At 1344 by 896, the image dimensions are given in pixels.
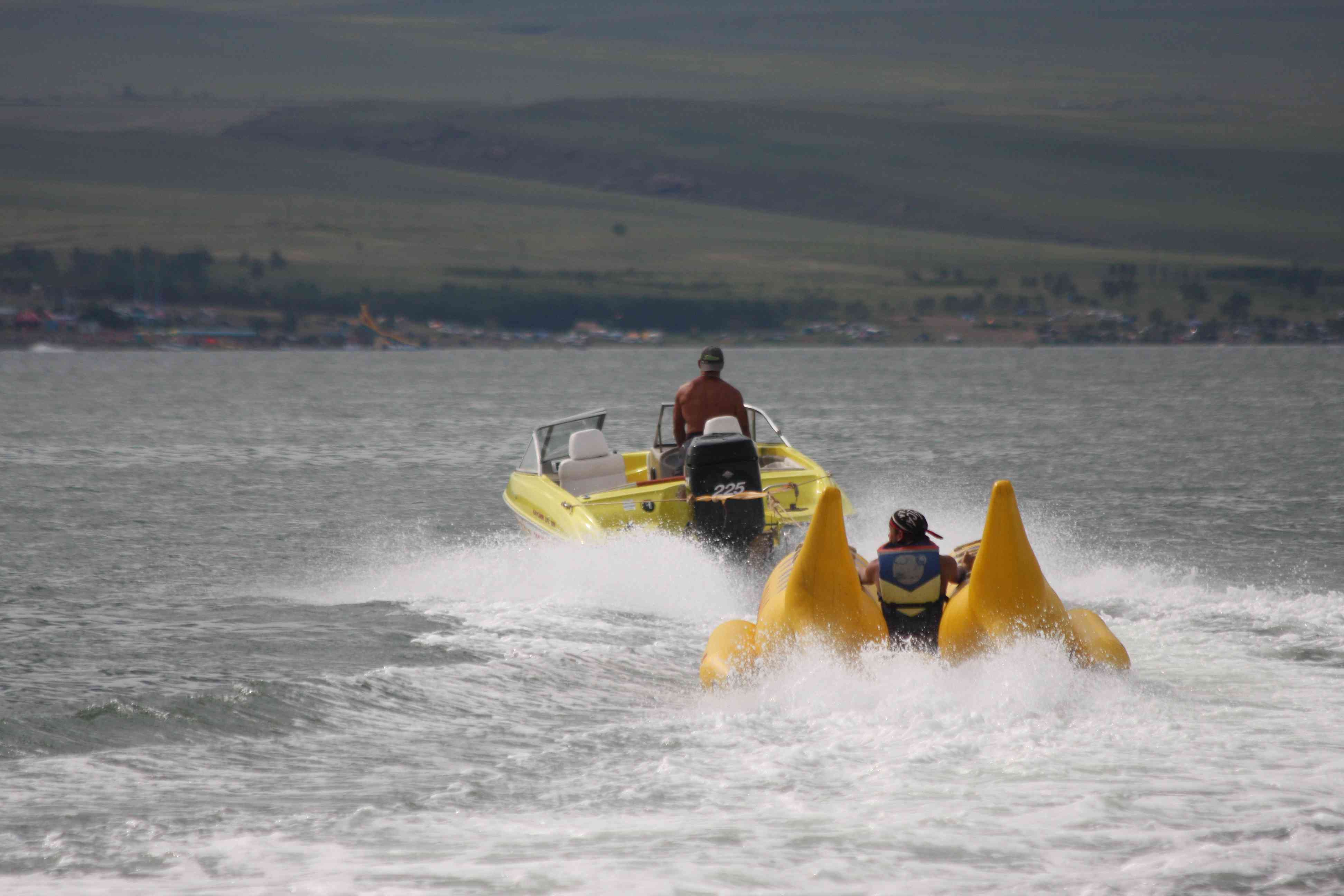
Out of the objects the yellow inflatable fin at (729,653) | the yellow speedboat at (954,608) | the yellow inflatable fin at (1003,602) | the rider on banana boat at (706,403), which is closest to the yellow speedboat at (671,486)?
the rider on banana boat at (706,403)

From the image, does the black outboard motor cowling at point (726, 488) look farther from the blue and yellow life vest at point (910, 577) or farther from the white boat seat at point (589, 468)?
the blue and yellow life vest at point (910, 577)

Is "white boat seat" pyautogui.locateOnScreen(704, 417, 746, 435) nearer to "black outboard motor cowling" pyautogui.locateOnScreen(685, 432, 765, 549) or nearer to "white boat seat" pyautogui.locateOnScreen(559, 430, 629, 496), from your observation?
"black outboard motor cowling" pyautogui.locateOnScreen(685, 432, 765, 549)

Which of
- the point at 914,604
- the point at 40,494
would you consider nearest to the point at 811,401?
the point at 40,494

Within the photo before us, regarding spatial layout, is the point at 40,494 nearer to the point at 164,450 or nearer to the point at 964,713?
the point at 164,450

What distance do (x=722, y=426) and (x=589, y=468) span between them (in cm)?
208

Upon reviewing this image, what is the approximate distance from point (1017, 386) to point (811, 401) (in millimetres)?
26312

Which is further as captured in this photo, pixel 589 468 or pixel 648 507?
pixel 589 468

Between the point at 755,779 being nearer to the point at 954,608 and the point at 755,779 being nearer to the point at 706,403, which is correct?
the point at 954,608

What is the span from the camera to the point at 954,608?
991 centimetres

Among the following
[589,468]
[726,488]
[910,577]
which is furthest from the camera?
[589,468]

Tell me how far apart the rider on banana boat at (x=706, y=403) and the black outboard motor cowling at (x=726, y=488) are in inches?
59.8

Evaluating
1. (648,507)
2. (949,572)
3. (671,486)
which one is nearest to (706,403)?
(671,486)

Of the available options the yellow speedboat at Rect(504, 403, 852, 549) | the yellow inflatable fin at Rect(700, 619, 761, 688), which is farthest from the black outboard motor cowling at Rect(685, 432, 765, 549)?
the yellow inflatable fin at Rect(700, 619, 761, 688)

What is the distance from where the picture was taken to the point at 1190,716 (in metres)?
9.62
